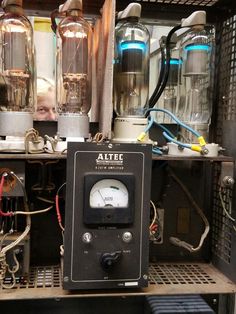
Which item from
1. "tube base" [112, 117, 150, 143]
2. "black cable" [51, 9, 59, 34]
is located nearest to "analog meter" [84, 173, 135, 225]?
"tube base" [112, 117, 150, 143]

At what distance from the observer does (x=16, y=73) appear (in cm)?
120

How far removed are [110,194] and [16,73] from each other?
47 cm

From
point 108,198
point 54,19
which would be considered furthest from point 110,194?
point 54,19

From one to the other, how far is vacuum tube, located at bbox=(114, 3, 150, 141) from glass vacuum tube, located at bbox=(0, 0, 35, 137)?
Result: 27 centimetres

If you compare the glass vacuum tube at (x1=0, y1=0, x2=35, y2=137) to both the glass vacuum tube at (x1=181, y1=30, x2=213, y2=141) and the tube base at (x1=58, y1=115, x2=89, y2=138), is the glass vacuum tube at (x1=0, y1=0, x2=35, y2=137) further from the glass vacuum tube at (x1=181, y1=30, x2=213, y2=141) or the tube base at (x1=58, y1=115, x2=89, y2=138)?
the glass vacuum tube at (x1=181, y1=30, x2=213, y2=141)

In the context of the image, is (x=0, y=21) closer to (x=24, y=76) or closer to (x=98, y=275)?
(x=24, y=76)

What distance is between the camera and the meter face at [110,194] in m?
1.05

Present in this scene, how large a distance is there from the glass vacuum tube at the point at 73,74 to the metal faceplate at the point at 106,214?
0.48 ft

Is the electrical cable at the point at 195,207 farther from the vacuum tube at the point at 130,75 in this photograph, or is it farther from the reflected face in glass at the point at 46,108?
the reflected face in glass at the point at 46,108

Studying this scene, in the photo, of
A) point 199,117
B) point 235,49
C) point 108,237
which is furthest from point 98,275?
point 235,49

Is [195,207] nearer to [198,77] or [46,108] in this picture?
[198,77]

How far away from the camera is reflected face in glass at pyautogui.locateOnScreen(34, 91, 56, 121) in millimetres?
1339

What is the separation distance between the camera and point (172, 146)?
46.7 inches

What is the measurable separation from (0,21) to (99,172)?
1.97 ft
